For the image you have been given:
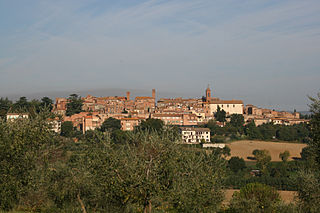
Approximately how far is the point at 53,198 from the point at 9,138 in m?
3.47

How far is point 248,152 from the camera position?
57.2 meters

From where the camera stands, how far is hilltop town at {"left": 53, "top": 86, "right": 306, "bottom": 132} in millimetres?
77500

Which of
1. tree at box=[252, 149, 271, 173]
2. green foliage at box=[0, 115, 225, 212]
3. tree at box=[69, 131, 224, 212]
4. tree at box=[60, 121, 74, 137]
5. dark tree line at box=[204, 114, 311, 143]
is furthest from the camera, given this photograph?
dark tree line at box=[204, 114, 311, 143]

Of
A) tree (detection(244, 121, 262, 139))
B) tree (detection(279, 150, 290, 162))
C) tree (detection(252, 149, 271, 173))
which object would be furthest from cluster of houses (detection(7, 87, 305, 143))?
tree (detection(252, 149, 271, 173))

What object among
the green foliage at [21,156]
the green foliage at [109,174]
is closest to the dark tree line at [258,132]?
the green foliage at [109,174]

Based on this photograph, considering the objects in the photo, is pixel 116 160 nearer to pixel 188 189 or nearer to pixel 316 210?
pixel 188 189

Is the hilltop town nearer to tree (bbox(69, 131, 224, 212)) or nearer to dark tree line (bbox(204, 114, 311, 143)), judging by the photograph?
dark tree line (bbox(204, 114, 311, 143))

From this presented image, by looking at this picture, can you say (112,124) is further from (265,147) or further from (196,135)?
(265,147)

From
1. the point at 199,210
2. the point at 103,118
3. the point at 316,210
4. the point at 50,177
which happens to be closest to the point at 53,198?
the point at 50,177

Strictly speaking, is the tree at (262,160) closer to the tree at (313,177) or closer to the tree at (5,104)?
the tree at (313,177)

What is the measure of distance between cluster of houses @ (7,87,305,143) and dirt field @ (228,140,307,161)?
15.5 m

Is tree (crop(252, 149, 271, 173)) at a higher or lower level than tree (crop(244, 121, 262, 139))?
lower

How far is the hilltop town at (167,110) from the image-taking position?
77.5m

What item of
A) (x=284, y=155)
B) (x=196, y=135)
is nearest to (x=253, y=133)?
(x=196, y=135)
